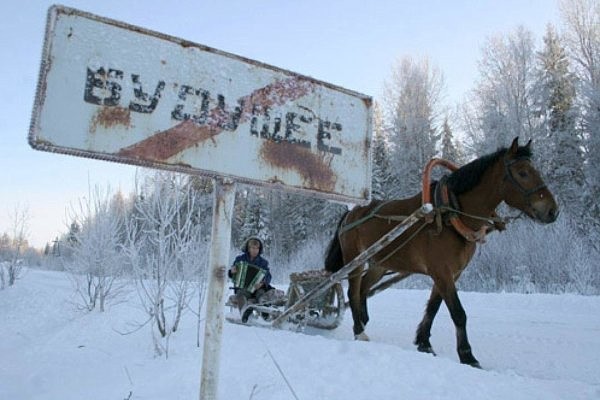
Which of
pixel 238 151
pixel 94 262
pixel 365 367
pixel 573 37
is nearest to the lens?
pixel 238 151

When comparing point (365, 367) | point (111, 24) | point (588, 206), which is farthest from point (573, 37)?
point (111, 24)

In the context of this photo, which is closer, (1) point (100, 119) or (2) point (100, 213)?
(1) point (100, 119)

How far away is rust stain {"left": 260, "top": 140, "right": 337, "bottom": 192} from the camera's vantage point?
6.77 feet

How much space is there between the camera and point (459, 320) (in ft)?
13.4

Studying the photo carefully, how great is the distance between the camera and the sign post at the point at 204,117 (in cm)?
169

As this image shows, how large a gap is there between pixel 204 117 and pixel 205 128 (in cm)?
5

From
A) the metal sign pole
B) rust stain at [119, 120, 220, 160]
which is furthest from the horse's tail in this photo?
rust stain at [119, 120, 220, 160]

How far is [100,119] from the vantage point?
5.66ft

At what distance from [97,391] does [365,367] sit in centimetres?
226

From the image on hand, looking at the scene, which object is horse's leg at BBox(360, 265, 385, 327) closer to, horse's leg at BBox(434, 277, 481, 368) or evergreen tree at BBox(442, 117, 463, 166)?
horse's leg at BBox(434, 277, 481, 368)

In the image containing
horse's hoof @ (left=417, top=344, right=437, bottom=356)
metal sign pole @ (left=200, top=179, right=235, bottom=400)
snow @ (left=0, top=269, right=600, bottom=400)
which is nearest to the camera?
metal sign pole @ (left=200, top=179, right=235, bottom=400)

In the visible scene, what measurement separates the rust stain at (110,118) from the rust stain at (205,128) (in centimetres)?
10

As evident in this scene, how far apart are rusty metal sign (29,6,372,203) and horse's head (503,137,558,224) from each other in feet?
7.84

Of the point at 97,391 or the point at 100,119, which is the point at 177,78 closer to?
the point at 100,119
